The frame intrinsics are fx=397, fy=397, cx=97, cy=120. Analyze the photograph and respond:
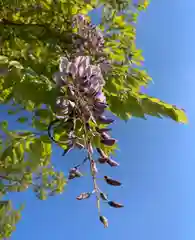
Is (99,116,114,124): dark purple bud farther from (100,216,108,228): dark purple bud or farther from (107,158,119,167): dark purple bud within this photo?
(100,216,108,228): dark purple bud

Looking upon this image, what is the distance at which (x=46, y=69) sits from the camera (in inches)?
74.8

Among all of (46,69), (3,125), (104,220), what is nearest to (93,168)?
(104,220)

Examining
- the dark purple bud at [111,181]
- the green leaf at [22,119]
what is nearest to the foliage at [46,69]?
the green leaf at [22,119]

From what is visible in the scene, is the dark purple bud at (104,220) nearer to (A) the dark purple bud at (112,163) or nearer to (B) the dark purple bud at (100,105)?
(A) the dark purple bud at (112,163)

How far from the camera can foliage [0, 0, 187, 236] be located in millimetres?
1633

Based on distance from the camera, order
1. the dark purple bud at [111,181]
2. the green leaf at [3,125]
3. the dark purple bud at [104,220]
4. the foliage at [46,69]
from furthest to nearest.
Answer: the green leaf at [3,125], the foliage at [46,69], the dark purple bud at [111,181], the dark purple bud at [104,220]

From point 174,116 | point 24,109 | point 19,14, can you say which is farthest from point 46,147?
point 19,14

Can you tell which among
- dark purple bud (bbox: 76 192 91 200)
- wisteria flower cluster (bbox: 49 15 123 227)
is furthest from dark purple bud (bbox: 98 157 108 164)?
dark purple bud (bbox: 76 192 91 200)

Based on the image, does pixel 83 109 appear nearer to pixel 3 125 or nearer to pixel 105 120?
pixel 105 120

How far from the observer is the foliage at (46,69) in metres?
1.63

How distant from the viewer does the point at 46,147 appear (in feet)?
6.55

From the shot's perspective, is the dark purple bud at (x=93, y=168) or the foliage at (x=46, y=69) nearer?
the dark purple bud at (x=93, y=168)

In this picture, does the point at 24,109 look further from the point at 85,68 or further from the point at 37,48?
the point at 85,68

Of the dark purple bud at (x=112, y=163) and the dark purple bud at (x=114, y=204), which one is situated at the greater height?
the dark purple bud at (x=112, y=163)
